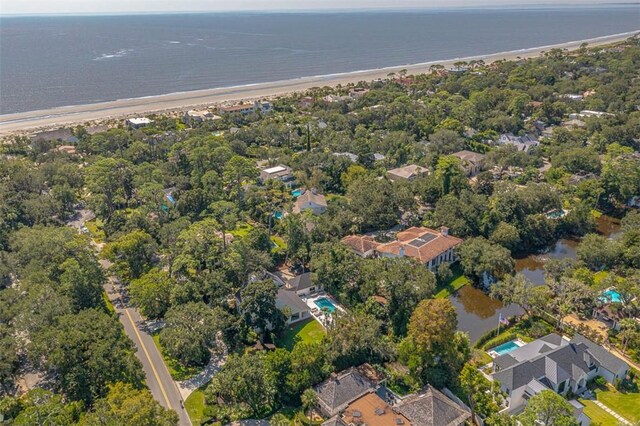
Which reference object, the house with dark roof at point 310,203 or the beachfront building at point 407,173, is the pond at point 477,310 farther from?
the beachfront building at point 407,173

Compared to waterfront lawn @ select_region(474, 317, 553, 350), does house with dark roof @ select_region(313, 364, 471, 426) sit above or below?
above

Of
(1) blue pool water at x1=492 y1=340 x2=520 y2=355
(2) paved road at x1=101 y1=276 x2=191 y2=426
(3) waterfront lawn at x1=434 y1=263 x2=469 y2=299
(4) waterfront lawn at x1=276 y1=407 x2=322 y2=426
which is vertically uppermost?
(2) paved road at x1=101 y1=276 x2=191 y2=426

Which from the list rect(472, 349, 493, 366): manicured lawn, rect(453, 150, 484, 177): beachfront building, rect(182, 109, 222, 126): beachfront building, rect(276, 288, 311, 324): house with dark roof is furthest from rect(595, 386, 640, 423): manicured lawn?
rect(182, 109, 222, 126): beachfront building

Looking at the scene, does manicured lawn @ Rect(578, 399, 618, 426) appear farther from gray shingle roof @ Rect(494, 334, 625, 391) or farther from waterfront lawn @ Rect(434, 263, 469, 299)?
waterfront lawn @ Rect(434, 263, 469, 299)

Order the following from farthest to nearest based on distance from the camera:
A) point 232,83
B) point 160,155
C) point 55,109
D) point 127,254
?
point 232,83 < point 55,109 < point 160,155 < point 127,254

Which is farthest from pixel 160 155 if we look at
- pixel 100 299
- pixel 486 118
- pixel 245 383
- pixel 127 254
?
pixel 486 118

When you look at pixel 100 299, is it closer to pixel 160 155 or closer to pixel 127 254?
pixel 127 254

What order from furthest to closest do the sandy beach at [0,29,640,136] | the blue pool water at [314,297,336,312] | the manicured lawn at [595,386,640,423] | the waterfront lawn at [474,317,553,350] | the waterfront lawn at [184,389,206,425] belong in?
the sandy beach at [0,29,640,136]
the blue pool water at [314,297,336,312]
the waterfront lawn at [474,317,553,350]
the manicured lawn at [595,386,640,423]
the waterfront lawn at [184,389,206,425]
